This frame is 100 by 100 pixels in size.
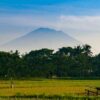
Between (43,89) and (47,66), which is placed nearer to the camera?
(43,89)

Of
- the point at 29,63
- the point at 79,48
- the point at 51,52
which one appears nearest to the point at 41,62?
the point at 29,63

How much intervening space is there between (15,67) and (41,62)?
715 cm

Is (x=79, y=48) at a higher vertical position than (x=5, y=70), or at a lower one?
higher

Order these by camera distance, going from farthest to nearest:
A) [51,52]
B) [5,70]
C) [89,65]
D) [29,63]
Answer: [51,52] → [89,65] → [29,63] → [5,70]

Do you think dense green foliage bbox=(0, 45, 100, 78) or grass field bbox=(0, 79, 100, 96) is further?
dense green foliage bbox=(0, 45, 100, 78)

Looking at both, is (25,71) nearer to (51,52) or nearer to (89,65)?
(89,65)

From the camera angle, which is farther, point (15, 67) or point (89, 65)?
point (89, 65)

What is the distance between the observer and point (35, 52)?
4247 inches

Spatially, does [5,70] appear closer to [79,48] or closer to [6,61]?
[6,61]

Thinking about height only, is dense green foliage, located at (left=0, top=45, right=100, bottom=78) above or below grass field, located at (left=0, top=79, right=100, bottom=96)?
above

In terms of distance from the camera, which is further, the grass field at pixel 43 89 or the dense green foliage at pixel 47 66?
the dense green foliage at pixel 47 66

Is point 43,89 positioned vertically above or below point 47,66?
below

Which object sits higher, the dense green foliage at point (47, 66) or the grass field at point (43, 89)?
A: the dense green foliage at point (47, 66)

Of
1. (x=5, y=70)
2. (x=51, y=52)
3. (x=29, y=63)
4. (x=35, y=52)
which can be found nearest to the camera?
(x=5, y=70)
